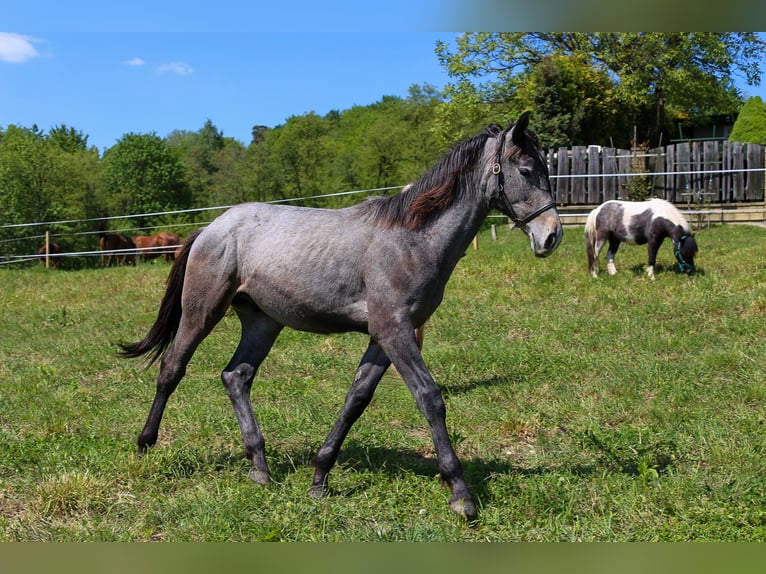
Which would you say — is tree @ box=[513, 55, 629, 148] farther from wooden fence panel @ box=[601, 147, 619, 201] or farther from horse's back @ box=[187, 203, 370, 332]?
horse's back @ box=[187, 203, 370, 332]

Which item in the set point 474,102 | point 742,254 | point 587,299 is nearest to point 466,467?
point 587,299

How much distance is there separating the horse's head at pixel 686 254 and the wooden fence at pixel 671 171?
31.7ft

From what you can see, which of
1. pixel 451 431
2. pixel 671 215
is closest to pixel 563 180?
pixel 671 215

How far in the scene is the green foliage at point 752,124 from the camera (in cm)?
3275

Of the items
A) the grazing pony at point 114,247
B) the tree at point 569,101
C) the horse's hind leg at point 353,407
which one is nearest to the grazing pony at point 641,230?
the horse's hind leg at point 353,407

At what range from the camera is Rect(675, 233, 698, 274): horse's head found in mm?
13281

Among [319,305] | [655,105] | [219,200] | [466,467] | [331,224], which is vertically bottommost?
[466,467]

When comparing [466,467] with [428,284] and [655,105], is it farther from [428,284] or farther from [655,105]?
[655,105]

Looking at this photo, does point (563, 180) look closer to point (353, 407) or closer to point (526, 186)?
point (526, 186)

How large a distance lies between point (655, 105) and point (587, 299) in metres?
25.2

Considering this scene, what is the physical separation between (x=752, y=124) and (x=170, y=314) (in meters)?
35.2

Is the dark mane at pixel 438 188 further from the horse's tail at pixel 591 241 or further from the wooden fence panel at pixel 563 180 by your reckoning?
the wooden fence panel at pixel 563 180

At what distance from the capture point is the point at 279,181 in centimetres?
4203

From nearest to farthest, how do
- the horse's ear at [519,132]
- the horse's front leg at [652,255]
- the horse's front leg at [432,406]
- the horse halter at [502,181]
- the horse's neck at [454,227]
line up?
Result: 1. the horse's front leg at [432,406]
2. the horse's ear at [519,132]
3. the horse halter at [502,181]
4. the horse's neck at [454,227]
5. the horse's front leg at [652,255]
